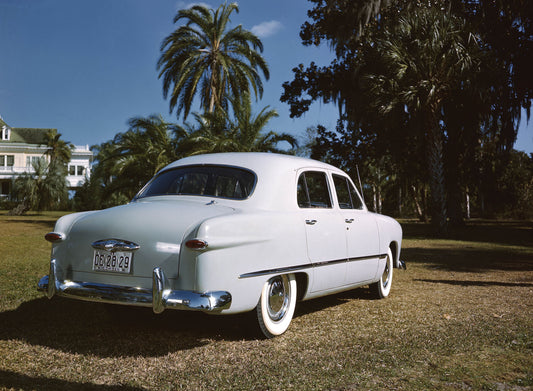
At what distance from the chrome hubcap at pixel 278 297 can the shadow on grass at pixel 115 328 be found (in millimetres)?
252

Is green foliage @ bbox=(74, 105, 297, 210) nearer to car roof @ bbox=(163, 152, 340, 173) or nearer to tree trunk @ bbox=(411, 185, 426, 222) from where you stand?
car roof @ bbox=(163, 152, 340, 173)

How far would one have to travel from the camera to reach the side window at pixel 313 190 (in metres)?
5.14

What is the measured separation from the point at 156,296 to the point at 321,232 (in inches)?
76.6

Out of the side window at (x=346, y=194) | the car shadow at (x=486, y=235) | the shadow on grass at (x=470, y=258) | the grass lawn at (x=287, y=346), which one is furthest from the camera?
the car shadow at (x=486, y=235)

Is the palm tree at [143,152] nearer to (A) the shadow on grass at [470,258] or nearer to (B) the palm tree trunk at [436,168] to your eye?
(B) the palm tree trunk at [436,168]

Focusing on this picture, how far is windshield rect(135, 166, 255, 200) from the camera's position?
187 inches

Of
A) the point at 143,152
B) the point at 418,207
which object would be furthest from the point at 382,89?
the point at 418,207

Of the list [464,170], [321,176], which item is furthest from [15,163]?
[321,176]

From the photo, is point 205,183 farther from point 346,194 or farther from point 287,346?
point 346,194

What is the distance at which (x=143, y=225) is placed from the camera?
4082 mm

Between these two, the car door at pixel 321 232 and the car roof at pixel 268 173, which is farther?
the car door at pixel 321 232

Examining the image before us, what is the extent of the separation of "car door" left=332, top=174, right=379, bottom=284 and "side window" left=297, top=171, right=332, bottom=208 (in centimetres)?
22

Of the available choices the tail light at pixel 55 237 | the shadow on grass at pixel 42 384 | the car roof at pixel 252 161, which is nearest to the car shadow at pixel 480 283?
the car roof at pixel 252 161

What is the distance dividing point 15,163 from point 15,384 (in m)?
65.3
